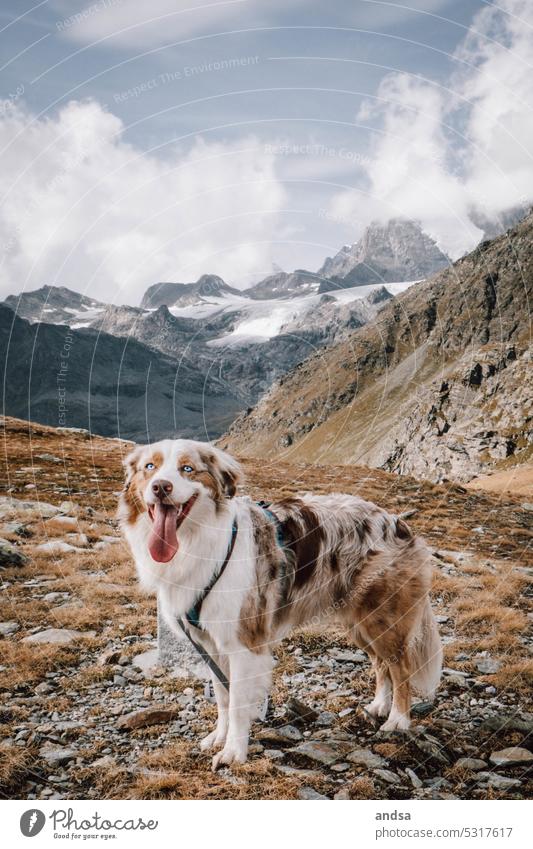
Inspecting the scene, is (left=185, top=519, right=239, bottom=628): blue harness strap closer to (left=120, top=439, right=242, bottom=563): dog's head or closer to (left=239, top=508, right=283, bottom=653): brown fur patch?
(left=239, top=508, right=283, bottom=653): brown fur patch

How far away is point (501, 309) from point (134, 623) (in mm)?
160986

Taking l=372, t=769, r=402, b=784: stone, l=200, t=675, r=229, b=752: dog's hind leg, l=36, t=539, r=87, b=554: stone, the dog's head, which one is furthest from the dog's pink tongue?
l=36, t=539, r=87, b=554: stone

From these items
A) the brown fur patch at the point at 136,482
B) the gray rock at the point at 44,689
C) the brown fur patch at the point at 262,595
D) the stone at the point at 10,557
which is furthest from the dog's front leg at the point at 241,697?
the stone at the point at 10,557

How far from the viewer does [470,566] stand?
1187 cm

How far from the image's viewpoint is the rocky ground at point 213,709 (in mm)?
4809

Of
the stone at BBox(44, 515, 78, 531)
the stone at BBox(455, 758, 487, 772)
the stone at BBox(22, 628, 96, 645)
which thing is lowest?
the stone at BBox(455, 758, 487, 772)

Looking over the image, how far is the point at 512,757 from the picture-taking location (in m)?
5.12

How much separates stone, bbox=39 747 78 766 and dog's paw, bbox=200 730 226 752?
3.96 feet

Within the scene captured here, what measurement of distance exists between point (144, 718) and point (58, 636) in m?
2.66

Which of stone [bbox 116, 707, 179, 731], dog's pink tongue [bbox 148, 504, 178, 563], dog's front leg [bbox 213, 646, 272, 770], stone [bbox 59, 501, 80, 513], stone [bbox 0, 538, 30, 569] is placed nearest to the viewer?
dog's pink tongue [bbox 148, 504, 178, 563]

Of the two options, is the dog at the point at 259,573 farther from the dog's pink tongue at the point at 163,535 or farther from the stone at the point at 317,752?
the stone at the point at 317,752

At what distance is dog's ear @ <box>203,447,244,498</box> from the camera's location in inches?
197
